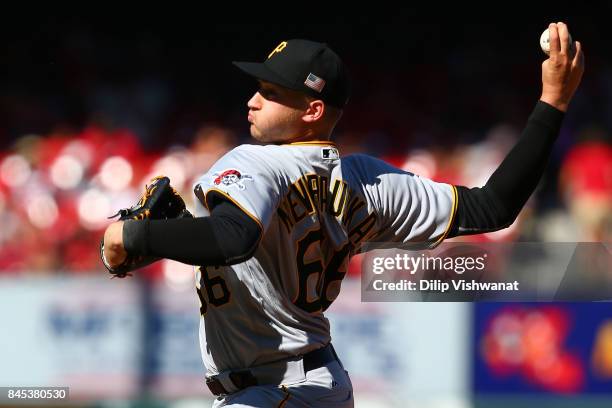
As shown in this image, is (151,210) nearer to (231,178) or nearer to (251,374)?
(231,178)

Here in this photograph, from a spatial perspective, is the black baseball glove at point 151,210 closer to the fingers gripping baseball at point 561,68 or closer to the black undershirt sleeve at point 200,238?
the black undershirt sleeve at point 200,238

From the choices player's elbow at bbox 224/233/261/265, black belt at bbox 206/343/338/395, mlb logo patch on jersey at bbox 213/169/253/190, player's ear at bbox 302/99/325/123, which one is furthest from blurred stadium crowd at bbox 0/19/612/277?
player's elbow at bbox 224/233/261/265

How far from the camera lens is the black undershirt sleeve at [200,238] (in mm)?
2004

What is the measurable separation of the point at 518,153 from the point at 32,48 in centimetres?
770

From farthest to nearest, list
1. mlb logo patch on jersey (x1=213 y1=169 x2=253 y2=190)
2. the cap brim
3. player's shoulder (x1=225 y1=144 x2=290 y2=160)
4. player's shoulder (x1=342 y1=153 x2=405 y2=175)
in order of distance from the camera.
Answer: player's shoulder (x1=342 y1=153 x2=405 y2=175) → the cap brim → player's shoulder (x1=225 y1=144 x2=290 y2=160) → mlb logo patch on jersey (x1=213 y1=169 x2=253 y2=190)

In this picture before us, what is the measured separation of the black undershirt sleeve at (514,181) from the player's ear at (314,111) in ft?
1.44

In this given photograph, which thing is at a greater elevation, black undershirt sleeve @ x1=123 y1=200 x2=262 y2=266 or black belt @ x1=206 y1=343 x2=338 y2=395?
black undershirt sleeve @ x1=123 y1=200 x2=262 y2=266

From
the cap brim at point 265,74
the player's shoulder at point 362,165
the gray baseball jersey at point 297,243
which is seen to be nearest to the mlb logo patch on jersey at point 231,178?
the gray baseball jersey at point 297,243

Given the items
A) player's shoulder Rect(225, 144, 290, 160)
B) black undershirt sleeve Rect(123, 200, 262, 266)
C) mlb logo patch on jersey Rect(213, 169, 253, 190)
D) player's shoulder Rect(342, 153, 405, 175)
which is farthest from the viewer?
player's shoulder Rect(342, 153, 405, 175)

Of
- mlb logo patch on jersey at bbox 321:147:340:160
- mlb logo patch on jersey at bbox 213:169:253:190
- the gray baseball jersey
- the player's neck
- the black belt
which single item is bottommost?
the black belt

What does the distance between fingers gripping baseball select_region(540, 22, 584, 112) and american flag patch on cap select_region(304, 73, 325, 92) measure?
53 cm

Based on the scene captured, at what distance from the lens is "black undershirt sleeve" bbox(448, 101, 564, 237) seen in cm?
245

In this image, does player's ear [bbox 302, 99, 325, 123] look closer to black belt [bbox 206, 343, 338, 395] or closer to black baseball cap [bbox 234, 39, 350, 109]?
black baseball cap [bbox 234, 39, 350, 109]

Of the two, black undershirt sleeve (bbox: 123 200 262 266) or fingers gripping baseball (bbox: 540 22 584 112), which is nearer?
black undershirt sleeve (bbox: 123 200 262 266)
